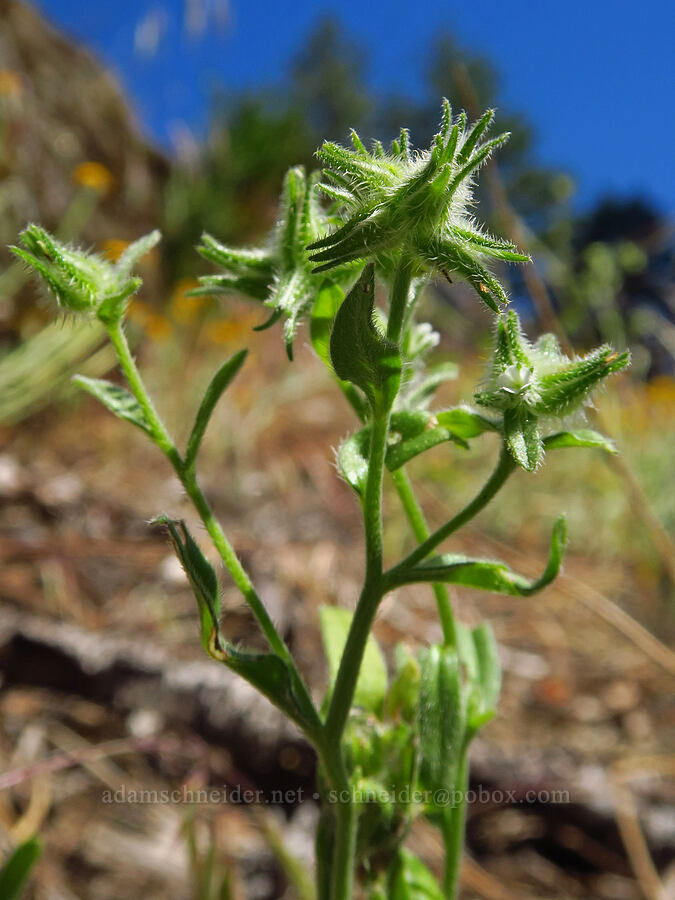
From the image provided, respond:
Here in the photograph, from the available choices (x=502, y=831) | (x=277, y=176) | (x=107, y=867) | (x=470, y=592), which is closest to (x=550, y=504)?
(x=470, y=592)

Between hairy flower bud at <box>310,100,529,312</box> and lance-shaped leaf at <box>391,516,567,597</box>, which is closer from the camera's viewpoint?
hairy flower bud at <box>310,100,529,312</box>

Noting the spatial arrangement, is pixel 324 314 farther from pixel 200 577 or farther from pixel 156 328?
pixel 156 328

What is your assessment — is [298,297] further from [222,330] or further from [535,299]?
[222,330]

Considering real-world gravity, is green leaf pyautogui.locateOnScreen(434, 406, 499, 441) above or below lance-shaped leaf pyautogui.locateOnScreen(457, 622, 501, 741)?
above

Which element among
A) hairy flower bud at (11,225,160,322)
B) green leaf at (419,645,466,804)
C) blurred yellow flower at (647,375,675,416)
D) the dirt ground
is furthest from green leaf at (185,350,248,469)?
blurred yellow flower at (647,375,675,416)

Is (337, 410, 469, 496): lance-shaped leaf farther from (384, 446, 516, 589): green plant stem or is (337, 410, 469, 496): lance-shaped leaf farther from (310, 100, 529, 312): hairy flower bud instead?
(310, 100, 529, 312): hairy flower bud

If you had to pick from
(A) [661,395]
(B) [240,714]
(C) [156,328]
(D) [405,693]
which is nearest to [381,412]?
(D) [405,693]

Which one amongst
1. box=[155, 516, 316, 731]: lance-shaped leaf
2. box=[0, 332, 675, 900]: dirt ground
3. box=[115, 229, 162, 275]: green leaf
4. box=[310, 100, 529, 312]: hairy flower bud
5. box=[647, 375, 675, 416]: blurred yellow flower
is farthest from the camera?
box=[647, 375, 675, 416]: blurred yellow flower
